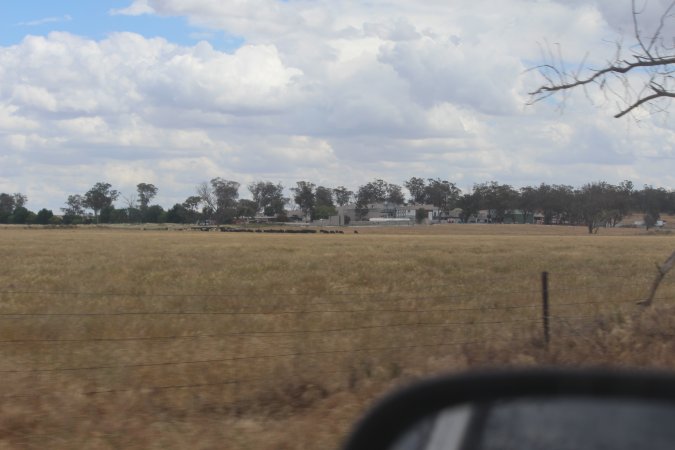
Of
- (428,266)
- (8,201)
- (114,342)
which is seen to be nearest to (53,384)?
(114,342)

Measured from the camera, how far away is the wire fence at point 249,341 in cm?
710

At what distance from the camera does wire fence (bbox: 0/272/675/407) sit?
7.10 meters

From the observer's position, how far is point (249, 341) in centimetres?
859

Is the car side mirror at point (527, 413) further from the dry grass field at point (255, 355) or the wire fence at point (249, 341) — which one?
the wire fence at point (249, 341)

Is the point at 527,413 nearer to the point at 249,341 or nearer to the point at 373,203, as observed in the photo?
the point at 249,341

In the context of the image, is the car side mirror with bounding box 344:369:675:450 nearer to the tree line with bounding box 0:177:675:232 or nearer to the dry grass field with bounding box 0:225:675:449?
the dry grass field with bounding box 0:225:675:449

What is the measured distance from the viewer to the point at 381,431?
2.11 m

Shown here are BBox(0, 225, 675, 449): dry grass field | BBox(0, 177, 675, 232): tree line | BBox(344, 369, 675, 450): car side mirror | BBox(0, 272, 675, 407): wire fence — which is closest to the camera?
BBox(344, 369, 675, 450): car side mirror

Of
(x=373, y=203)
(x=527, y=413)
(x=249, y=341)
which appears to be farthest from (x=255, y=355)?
(x=373, y=203)

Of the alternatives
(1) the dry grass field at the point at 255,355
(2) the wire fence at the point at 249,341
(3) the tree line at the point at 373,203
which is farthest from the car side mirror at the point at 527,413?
(3) the tree line at the point at 373,203

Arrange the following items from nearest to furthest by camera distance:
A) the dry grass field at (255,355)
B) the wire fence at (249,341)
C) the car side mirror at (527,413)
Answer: the car side mirror at (527,413)
the dry grass field at (255,355)
the wire fence at (249,341)

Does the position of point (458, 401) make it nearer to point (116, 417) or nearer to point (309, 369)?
point (116, 417)

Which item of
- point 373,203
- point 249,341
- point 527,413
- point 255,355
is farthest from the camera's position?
point 373,203

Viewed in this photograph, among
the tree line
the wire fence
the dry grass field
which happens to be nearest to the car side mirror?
the dry grass field
